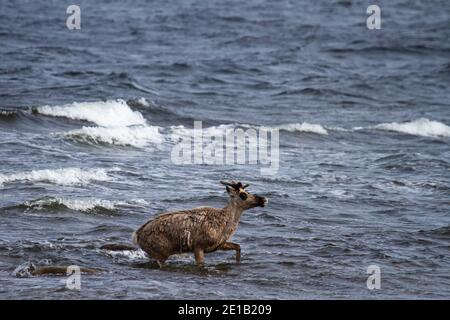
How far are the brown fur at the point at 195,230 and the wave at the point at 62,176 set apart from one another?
5.00 metres

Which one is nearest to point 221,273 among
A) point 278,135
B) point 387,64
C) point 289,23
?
point 278,135

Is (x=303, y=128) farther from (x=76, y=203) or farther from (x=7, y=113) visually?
(x=76, y=203)

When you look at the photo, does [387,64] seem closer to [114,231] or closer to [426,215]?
[426,215]

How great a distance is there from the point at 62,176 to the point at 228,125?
800cm

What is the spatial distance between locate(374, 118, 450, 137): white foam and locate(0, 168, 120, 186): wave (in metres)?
10.8

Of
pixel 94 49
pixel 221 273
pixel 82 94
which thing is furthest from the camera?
pixel 94 49

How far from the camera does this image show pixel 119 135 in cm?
2302

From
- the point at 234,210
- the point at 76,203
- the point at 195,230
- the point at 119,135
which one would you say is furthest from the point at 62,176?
the point at 195,230

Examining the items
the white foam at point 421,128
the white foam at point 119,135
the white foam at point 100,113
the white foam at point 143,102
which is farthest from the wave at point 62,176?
the white foam at point 421,128

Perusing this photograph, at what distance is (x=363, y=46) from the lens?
41688 millimetres

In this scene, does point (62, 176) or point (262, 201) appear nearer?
point (262, 201)

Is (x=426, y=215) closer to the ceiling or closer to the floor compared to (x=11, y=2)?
closer to the floor

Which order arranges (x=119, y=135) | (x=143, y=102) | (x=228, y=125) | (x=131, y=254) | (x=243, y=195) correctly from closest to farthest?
(x=131, y=254) → (x=243, y=195) → (x=119, y=135) → (x=228, y=125) → (x=143, y=102)
